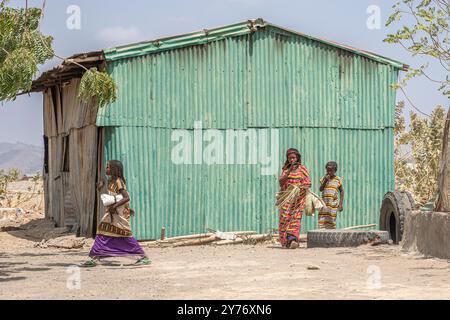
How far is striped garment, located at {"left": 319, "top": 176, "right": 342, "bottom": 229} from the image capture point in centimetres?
1554

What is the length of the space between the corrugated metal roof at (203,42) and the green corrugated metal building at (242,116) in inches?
0.9

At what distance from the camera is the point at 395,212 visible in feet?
49.6

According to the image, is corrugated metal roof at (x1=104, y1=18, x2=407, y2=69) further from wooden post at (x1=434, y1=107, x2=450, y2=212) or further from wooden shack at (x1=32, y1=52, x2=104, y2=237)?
wooden post at (x1=434, y1=107, x2=450, y2=212)

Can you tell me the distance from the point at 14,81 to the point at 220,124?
679cm

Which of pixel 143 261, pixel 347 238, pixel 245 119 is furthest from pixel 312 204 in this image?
pixel 143 261

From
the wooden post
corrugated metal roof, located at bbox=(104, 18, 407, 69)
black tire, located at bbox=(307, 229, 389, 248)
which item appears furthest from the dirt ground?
corrugated metal roof, located at bbox=(104, 18, 407, 69)

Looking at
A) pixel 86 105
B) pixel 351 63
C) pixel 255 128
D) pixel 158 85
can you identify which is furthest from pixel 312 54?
pixel 86 105

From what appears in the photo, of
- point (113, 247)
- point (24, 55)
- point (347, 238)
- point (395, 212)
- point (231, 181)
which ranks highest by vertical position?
point (24, 55)

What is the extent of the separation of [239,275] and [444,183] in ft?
11.6

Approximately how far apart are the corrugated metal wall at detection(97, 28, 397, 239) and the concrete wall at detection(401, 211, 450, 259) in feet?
15.3

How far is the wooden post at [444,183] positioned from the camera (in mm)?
12078

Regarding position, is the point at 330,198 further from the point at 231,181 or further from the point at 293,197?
the point at 231,181

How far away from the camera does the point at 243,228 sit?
17359 mm

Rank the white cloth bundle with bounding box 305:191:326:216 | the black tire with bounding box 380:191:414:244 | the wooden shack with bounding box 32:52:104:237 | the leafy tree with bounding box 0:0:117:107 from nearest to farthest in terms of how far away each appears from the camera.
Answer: the leafy tree with bounding box 0:0:117:107 → the black tire with bounding box 380:191:414:244 → the white cloth bundle with bounding box 305:191:326:216 → the wooden shack with bounding box 32:52:104:237
